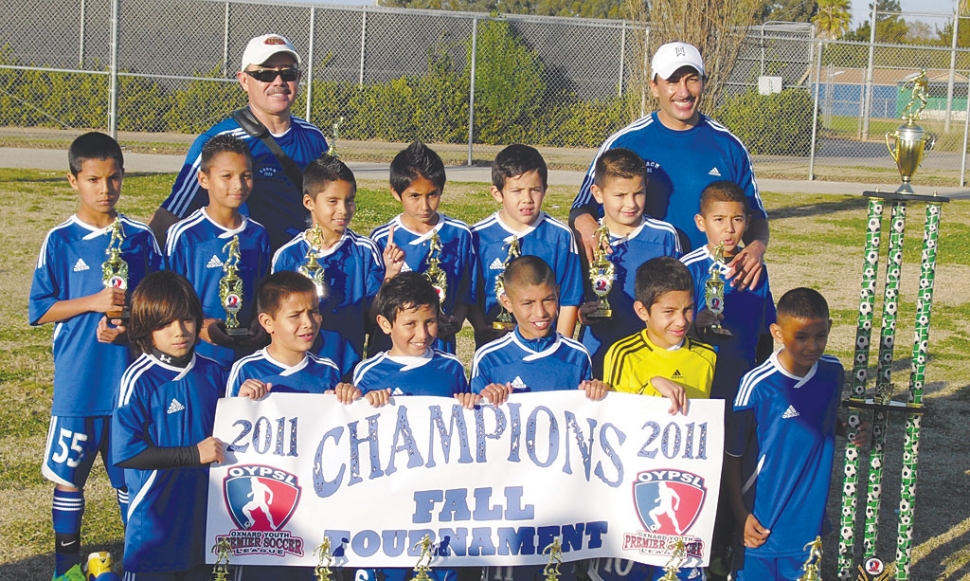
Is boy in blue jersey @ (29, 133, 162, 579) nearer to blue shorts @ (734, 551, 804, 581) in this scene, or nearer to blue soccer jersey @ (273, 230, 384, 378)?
blue soccer jersey @ (273, 230, 384, 378)

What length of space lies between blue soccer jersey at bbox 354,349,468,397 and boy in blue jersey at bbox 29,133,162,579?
49.5 inches

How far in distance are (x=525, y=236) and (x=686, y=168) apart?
41.7 inches

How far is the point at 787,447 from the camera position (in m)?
4.93

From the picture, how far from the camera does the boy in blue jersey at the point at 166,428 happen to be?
442 centimetres

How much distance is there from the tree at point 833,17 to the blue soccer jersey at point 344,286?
2349 inches

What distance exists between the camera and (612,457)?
480 cm

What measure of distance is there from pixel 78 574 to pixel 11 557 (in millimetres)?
1095

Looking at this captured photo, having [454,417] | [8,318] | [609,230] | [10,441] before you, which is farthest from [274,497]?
[8,318]

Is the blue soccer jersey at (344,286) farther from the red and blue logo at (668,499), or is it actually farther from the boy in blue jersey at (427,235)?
the red and blue logo at (668,499)

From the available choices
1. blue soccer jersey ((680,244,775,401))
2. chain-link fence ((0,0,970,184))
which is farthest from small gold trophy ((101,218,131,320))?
chain-link fence ((0,0,970,184))

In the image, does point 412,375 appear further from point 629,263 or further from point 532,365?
point 629,263

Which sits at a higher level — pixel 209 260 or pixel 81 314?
pixel 209 260

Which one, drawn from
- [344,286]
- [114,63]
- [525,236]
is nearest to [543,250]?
[525,236]

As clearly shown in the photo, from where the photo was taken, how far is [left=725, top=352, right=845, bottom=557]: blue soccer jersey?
493 cm
